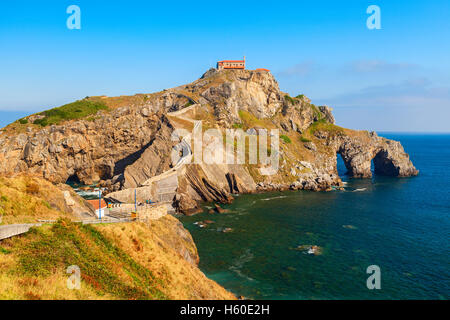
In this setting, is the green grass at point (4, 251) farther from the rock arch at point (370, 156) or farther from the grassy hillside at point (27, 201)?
the rock arch at point (370, 156)

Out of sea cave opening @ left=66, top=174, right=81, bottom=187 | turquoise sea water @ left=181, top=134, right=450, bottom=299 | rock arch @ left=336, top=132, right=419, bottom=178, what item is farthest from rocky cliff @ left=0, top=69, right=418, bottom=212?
turquoise sea water @ left=181, top=134, right=450, bottom=299

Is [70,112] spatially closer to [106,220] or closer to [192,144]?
[192,144]

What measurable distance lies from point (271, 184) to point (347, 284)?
5538 cm

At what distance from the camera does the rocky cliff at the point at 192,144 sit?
80.6 meters

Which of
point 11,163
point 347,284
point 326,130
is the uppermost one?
point 326,130

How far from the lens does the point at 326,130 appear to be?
4966 inches

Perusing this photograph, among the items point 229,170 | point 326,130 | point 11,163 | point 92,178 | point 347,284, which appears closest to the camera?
point 347,284

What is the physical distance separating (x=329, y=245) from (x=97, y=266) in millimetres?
39831

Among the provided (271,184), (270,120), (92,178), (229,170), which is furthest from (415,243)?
(92,178)

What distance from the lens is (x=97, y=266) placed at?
72.7ft

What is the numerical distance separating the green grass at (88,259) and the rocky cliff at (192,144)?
4095 centimetres

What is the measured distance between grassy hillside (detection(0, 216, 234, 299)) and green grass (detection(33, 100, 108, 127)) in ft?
268

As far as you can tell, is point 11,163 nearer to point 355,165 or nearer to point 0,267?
point 0,267

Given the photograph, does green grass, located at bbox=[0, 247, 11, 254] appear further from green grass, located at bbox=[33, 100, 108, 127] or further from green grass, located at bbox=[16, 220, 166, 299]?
green grass, located at bbox=[33, 100, 108, 127]
